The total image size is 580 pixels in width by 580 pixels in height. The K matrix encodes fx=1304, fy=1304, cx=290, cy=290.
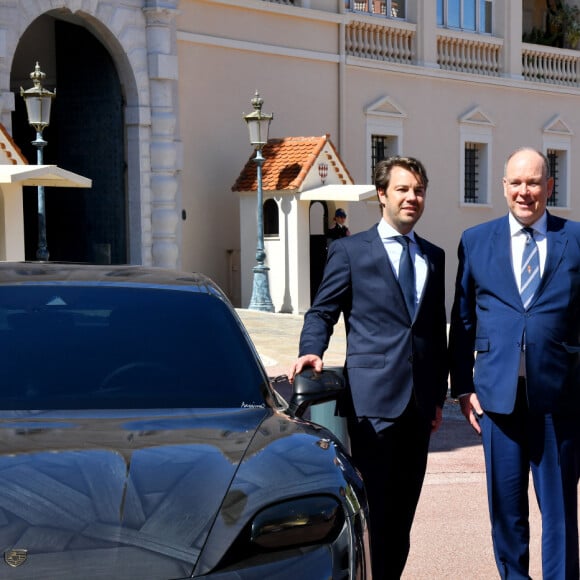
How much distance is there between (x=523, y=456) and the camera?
5.23 m

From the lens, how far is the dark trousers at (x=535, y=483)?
5160 mm

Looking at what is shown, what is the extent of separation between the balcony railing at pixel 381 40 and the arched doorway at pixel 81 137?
6.44 meters

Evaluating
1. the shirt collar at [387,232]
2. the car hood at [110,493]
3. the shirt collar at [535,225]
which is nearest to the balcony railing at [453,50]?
the shirt collar at [387,232]

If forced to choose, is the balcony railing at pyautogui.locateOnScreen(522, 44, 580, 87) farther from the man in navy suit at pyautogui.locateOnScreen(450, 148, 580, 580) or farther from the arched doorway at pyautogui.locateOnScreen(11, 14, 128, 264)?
the man in navy suit at pyautogui.locateOnScreen(450, 148, 580, 580)

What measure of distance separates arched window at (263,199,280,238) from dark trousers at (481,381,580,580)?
1900 centimetres

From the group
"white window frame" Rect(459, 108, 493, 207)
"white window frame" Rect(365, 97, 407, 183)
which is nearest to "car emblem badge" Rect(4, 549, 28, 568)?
"white window frame" Rect(365, 97, 407, 183)

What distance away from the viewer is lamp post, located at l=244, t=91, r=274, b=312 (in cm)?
2292

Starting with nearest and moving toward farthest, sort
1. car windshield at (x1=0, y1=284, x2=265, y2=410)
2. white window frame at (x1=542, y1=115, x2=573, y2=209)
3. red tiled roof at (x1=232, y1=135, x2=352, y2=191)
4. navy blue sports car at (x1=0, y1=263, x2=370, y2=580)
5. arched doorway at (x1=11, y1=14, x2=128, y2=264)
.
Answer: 1. navy blue sports car at (x1=0, y1=263, x2=370, y2=580)
2. car windshield at (x1=0, y1=284, x2=265, y2=410)
3. arched doorway at (x1=11, y1=14, x2=128, y2=264)
4. red tiled roof at (x1=232, y1=135, x2=352, y2=191)
5. white window frame at (x1=542, y1=115, x2=573, y2=209)

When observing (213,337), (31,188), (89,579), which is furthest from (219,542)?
(31,188)

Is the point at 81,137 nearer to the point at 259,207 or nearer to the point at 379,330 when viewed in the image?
the point at 259,207

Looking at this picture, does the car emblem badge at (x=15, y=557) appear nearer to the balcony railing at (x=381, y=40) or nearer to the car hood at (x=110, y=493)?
the car hood at (x=110, y=493)

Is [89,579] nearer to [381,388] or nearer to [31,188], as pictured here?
[381,388]

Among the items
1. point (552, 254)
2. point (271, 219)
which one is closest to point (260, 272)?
point (271, 219)

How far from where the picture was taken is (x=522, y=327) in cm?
519
